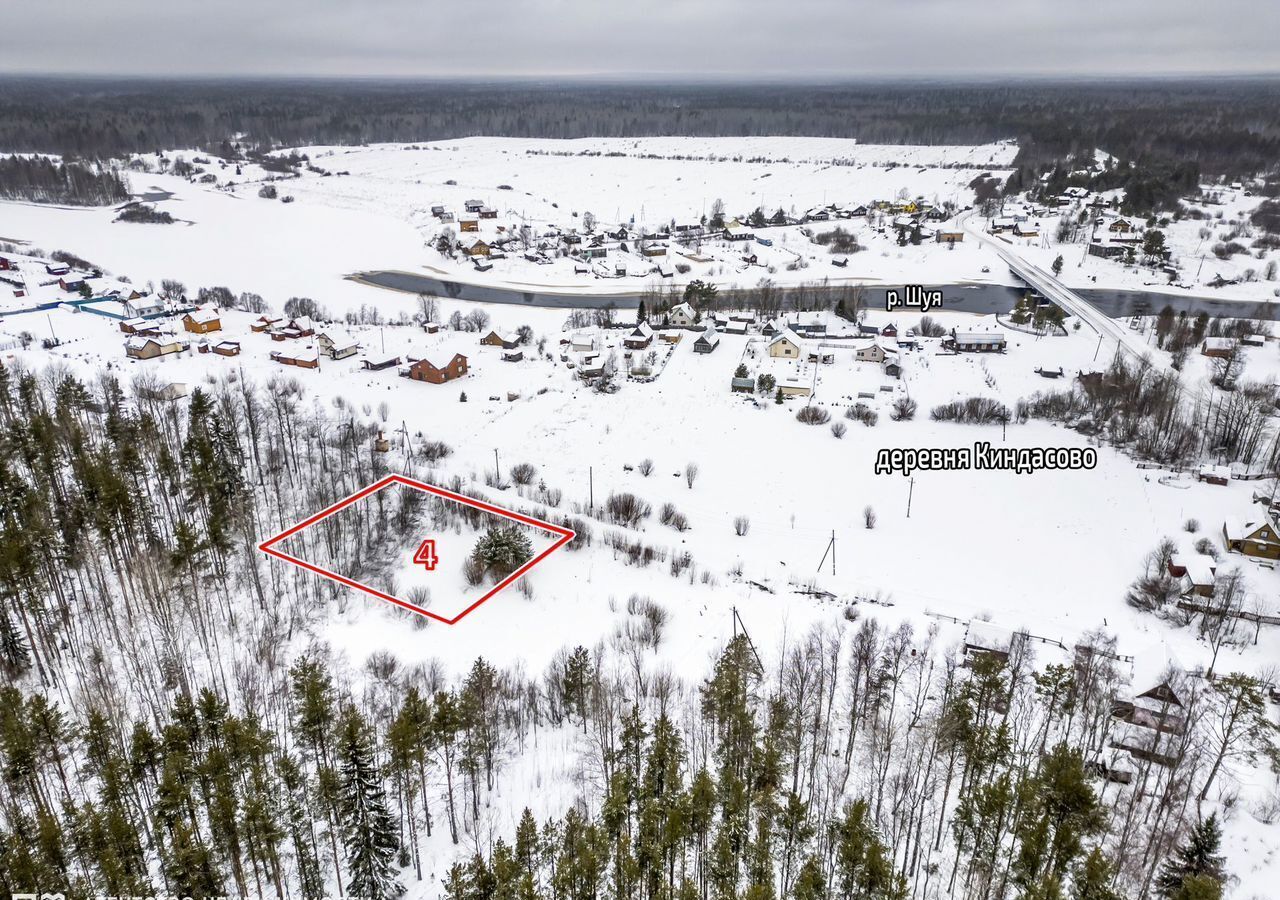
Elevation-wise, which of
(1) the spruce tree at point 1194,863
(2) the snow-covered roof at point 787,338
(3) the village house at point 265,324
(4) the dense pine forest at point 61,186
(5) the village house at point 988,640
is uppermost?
(4) the dense pine forest at point 61,186

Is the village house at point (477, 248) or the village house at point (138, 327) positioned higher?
the village house at point (477, 248)

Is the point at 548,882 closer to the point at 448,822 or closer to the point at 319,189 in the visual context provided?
the point at 448,822

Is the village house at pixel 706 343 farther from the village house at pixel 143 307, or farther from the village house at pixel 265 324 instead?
the village house at pixel 143 307

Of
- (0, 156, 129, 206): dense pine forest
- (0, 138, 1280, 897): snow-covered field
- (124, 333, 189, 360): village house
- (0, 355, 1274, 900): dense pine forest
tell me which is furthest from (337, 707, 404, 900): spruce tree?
(0, 156, 129, 206): dense pine forest

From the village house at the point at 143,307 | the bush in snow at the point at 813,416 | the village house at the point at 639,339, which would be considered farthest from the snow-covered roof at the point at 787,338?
the village house at the point at 143,307

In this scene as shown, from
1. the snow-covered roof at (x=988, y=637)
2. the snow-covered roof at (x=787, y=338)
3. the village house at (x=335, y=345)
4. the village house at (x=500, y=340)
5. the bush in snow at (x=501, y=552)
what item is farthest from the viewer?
the village house at (x=500, y=340)

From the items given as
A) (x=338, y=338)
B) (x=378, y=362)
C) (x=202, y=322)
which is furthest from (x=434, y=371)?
(x=202, y=322)

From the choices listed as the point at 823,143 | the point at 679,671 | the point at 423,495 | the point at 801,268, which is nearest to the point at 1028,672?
the point at 679,671

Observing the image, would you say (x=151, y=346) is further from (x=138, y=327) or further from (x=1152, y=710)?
(x=1152, y=710)
